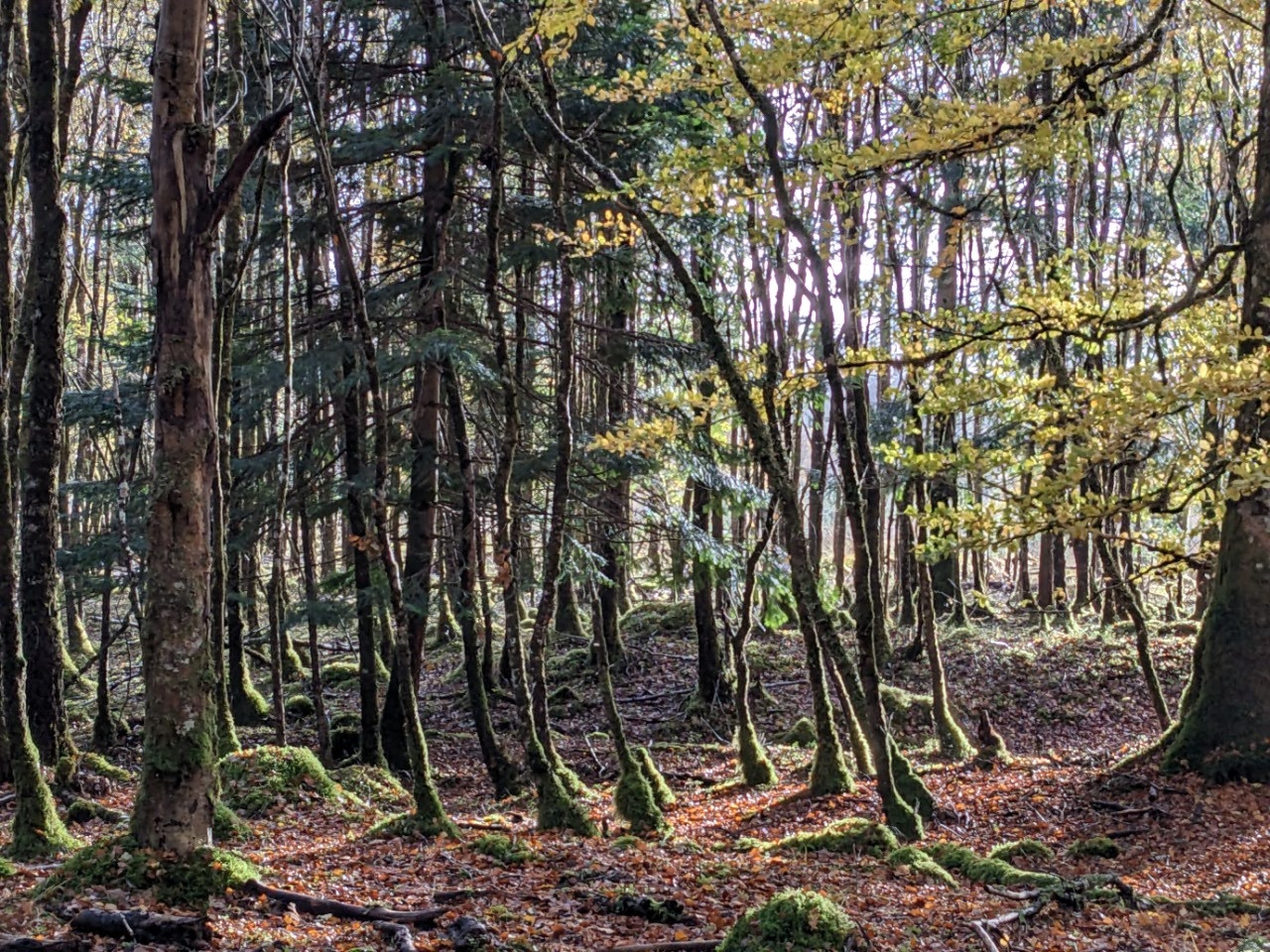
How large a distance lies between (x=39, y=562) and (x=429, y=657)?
40.6ft

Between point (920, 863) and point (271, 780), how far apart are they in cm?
629

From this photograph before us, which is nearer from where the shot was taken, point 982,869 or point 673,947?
point 673,947

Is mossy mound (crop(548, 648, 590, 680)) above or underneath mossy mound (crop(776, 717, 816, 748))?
above

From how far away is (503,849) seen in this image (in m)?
7.08

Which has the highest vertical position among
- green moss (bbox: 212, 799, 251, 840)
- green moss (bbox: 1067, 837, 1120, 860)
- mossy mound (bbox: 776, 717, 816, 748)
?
green moss (bbox: 212, 799, 251, 840)

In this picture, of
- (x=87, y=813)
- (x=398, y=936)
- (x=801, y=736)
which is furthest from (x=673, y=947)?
(x=801, y=736)

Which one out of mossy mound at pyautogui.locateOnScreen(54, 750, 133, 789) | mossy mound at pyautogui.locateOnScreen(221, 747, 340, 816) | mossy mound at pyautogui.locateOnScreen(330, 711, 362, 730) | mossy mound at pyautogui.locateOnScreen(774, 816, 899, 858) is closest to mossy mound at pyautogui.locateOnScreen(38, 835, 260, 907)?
mossy mound at pyautogui.locateOnScreen(221, 747, 340, 816)

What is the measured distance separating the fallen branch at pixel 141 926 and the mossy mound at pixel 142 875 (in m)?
0.39

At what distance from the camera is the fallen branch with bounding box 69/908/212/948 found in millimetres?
4449

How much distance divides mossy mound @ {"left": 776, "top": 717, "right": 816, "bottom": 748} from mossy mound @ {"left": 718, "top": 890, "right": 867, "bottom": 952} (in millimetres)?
8882

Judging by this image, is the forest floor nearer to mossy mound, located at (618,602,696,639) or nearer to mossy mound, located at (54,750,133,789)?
mossy mound, located at (54,750,133,789)

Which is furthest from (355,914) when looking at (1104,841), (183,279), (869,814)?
(1104,841)

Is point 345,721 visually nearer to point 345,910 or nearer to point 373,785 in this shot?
point 373,785

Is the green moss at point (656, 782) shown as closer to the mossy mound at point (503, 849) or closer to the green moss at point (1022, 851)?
the mossy mound at point (503, 849)
